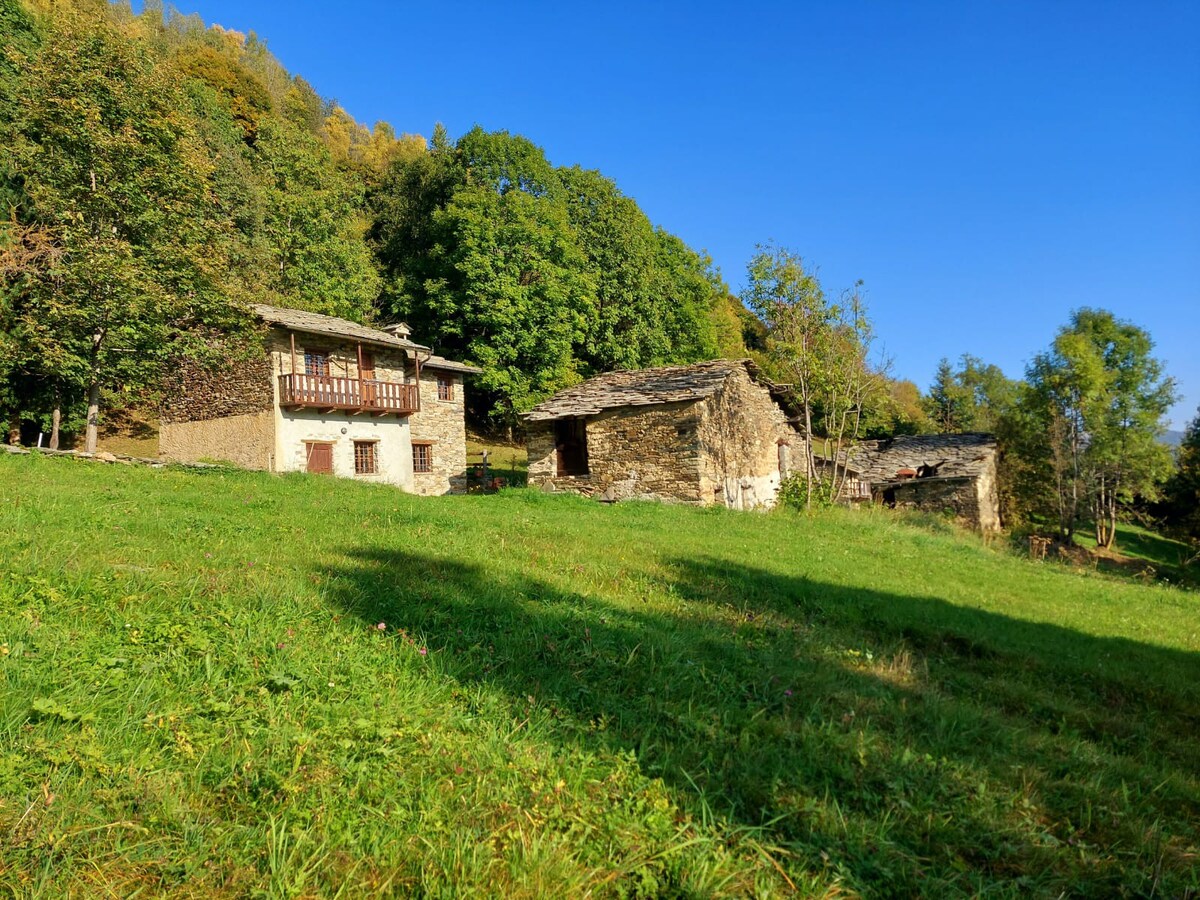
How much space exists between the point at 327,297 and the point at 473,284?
7.42 m

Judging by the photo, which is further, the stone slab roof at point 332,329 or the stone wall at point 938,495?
the stone wall at point 938,495

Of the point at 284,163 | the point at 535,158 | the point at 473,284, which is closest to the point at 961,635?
the point at 473,284

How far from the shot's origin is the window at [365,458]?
2230cm

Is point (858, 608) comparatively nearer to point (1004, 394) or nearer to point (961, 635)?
point (961, 635)

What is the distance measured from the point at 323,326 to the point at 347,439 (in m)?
4.11

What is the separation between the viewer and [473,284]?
30734 millimetres

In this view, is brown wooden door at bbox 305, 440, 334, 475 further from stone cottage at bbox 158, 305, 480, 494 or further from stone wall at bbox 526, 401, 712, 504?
stone wall at bbox 526, 401, 712, 504

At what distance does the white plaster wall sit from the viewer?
20.1 metres

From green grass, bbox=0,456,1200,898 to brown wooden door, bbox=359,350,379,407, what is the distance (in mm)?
15455

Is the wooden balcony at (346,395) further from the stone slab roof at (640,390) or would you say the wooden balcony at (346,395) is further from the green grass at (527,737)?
the green grass at (527,737)

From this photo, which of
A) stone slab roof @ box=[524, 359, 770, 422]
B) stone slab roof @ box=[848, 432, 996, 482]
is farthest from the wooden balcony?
stone slab roof @ box=[848, 432, 996, 482]

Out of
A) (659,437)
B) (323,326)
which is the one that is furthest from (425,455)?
(659,437)

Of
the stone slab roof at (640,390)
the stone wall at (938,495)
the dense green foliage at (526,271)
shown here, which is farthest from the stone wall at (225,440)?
the stone wall at (938,495)

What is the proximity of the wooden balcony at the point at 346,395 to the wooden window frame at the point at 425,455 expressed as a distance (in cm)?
188
